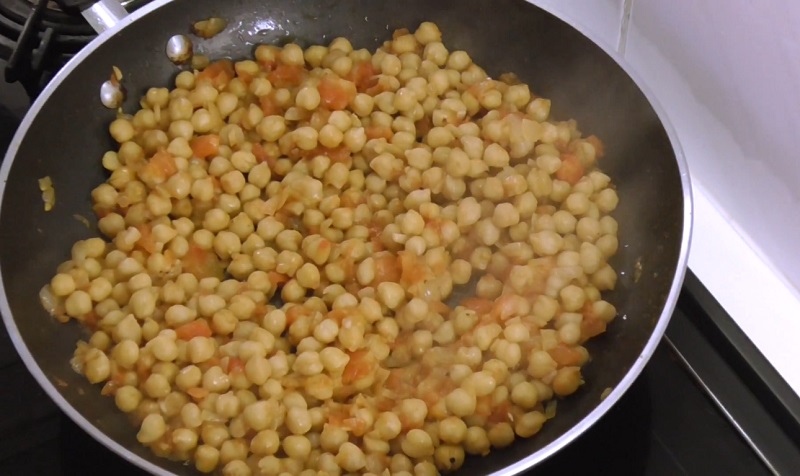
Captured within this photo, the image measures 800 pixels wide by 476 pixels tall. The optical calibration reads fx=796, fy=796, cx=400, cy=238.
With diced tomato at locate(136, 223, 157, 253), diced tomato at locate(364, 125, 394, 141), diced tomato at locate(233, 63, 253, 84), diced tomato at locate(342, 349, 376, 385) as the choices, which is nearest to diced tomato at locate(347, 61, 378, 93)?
diced tomato at locate(364, 125, 394, 141)

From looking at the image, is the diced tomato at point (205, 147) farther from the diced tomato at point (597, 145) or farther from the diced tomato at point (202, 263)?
the diced tomato at point (597, 145)

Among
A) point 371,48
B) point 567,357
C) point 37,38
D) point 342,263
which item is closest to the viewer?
point 567,357

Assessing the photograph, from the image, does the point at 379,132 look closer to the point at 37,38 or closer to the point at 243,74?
the point at 243,74

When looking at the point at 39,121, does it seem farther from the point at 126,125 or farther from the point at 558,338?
the point at 558,338

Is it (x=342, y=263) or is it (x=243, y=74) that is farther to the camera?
(x=243, y=74)

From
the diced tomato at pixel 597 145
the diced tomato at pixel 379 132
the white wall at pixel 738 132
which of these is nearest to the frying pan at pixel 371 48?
the diced tomato at pixel 597 145

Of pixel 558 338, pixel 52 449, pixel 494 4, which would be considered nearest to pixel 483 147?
pixel 494 4

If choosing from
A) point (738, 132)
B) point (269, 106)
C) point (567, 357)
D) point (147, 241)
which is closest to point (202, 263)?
point (147, 241)
